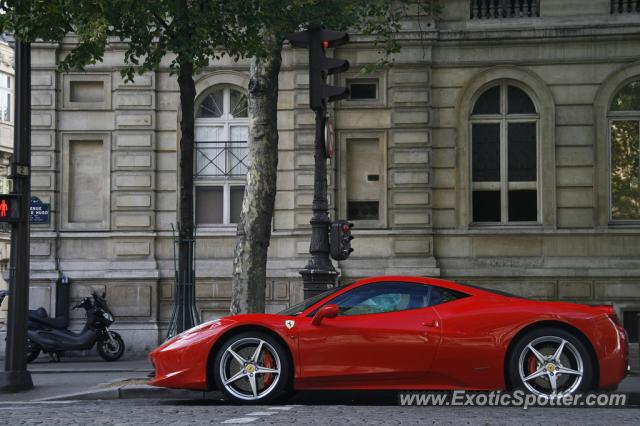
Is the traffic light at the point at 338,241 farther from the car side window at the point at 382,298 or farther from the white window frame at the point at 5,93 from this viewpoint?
the white window frame at the point at 5,93

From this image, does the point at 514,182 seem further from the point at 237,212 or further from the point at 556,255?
the point at 237,212

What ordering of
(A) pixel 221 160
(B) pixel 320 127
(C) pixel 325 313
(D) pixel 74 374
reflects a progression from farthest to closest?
(A) pixel 221 160
(D) pixel 74 374
(B) pixel 320 127
(C) pixel 325 313

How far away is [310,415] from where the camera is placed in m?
9.21

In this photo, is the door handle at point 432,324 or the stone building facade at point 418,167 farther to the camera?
the stone building facade at point 418,167

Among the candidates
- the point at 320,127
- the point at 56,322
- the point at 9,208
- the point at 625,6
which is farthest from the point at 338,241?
the point at 625,6

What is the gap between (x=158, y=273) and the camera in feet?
74.8

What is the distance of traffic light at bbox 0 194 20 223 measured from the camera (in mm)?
14008

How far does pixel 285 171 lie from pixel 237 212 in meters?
1.39

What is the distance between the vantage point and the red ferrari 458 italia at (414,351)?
35.5 ft

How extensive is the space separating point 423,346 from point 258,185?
6.57m

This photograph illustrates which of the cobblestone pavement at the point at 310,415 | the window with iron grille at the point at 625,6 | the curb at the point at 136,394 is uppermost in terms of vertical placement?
the window with iron grille at the point at 625,6

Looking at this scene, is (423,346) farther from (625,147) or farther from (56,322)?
(625,147)

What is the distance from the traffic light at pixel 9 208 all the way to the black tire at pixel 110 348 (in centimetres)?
776

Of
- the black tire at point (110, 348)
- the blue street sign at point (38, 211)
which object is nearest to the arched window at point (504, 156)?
the black tire at point (110, 348)
